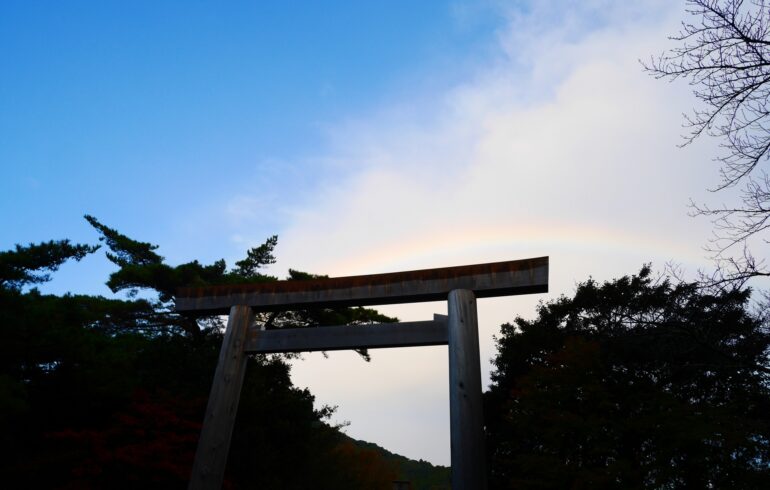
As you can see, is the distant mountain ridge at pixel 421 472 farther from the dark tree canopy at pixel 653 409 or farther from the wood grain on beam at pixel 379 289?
the wood grain on beam at pixel 379 289

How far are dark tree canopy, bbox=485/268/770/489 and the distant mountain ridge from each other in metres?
43.5

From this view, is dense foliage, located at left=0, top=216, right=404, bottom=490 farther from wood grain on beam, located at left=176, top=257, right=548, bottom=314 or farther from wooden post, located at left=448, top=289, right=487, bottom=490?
wooden post, located at left=448, top=289, right=487, bottom=490

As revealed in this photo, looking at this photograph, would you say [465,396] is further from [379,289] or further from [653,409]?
[653,409]

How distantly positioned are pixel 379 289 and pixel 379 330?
477 millimetres

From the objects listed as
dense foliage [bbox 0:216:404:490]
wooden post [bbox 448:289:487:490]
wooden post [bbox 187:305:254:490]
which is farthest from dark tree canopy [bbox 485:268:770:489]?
dense foliage [bbox 0:216:404:490]

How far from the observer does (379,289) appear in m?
5.88

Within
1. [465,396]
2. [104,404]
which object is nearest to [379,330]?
[465,396]

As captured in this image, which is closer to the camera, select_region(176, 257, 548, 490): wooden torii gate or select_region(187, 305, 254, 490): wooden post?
select_region(176, 257, 548, 490): wooden torii gate

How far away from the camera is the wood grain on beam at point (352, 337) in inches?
218

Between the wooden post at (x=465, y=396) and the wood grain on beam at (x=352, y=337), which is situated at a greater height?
the wood grain on beam at (x=352, y=337)

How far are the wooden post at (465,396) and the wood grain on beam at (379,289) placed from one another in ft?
0.70

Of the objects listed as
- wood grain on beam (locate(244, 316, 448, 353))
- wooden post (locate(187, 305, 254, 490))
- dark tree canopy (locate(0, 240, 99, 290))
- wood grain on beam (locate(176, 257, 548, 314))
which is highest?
dark tree canopy (locate(0, 240, 99, 290))

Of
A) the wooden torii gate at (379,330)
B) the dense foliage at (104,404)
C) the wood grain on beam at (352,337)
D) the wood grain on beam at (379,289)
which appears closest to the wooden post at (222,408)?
the wooden torii gate at (379,330)

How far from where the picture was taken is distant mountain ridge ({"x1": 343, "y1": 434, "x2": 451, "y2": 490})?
5478 centimetres
